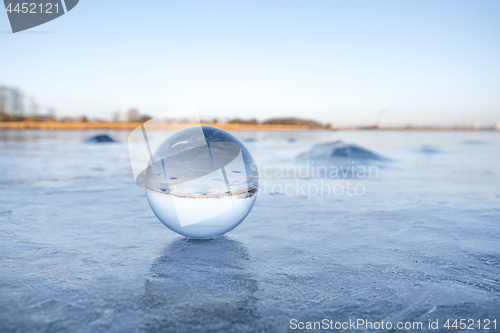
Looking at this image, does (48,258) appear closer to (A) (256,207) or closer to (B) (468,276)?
(A) (256,207)

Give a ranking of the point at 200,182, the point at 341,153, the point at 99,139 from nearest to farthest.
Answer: the point at 200,182 → the point at 341,153 → the point at 99,139

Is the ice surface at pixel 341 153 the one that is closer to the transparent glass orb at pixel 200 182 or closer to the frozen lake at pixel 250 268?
the frozen lake at pixel 250 268

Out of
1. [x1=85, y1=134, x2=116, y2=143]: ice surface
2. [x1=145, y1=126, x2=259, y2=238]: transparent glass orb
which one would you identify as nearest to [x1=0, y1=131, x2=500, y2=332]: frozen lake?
[x1=145, y1=126, x2=259, y2=238]: transparent glass orb

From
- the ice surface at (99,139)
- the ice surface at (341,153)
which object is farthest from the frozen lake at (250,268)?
the ice surface at (99,139)

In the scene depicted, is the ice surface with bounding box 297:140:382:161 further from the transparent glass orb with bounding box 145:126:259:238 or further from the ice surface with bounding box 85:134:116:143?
the ice surface with bounding box 85:134:116:143

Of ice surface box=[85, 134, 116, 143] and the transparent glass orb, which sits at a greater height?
the transparent glass orb

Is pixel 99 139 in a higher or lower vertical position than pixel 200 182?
lower

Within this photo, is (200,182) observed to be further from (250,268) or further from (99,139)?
(99,139)

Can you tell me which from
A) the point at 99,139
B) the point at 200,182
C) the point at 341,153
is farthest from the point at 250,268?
the point at 99,139

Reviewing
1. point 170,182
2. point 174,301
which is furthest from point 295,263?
point 170,182
